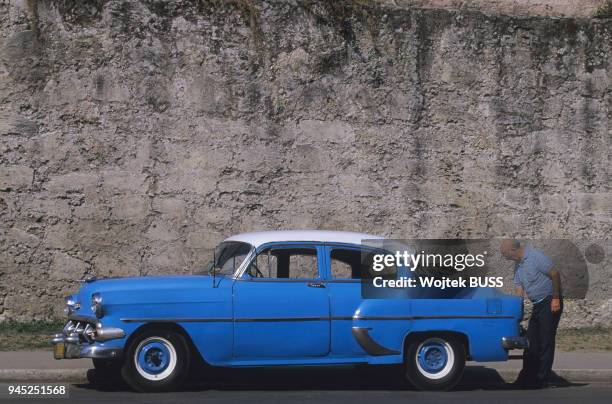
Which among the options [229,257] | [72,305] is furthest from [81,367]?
[229,257]

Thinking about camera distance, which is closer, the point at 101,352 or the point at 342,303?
the point at 101,352

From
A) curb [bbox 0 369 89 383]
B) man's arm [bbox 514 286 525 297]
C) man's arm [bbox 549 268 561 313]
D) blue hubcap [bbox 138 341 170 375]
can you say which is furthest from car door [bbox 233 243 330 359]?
man's arm [bbox 549 268 561 313]

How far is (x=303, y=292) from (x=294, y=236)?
0.68 m

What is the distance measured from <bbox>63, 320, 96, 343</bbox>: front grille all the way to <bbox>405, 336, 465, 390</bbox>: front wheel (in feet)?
9.61

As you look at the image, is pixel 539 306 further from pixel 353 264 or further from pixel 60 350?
pixel 60 350

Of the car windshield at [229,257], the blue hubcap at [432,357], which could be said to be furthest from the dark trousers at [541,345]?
the car windshield at [229,257]

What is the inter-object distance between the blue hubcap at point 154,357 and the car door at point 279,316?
643mm

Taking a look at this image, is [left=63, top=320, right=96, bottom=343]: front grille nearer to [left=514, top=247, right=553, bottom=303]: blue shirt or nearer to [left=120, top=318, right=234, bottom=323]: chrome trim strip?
[left=120, top=318, right=234, bottom=323]: chrome trim strip

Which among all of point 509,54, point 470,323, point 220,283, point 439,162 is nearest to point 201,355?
point 220,283

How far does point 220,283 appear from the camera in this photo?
9.55 metres

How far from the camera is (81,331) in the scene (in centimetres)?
939

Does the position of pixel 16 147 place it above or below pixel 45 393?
above

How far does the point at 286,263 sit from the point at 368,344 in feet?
3.62

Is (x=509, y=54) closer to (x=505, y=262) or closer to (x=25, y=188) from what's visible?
(x=505, y=262)
